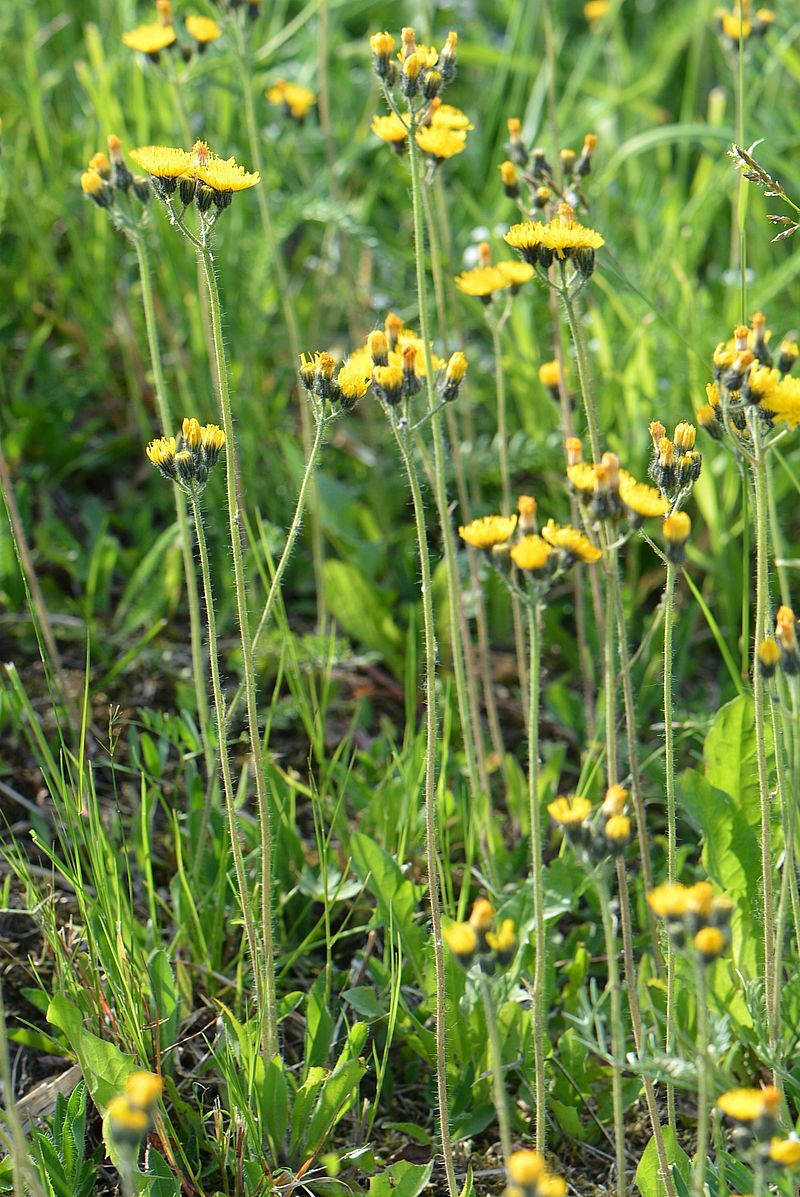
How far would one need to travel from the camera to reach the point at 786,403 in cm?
160

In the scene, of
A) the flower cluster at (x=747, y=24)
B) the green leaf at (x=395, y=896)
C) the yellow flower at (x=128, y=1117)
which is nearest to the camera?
the yellow flower at (x=128, y=1117)

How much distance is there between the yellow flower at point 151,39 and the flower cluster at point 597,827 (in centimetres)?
186

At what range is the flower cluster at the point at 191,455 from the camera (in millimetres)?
1644

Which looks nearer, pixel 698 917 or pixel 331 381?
pixel 698 917

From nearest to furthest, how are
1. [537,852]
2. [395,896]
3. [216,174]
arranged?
[537,852], [216,174], [395,896]

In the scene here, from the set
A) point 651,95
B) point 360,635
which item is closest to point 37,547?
point 360,635

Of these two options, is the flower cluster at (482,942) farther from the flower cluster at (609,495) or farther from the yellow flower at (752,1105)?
the flower cluster at (609,495)

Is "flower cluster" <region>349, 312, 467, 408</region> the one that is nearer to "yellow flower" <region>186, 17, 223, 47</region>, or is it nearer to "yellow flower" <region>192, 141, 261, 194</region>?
"yellow flower" <region>192, 141, 261, 194</region>

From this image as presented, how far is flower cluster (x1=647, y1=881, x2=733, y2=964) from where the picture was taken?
1.25 metres

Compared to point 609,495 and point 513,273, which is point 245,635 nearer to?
point 609,495

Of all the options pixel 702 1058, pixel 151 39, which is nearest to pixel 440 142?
pixel 151 39

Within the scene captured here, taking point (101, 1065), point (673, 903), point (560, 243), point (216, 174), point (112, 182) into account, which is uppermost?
point (112, 182)

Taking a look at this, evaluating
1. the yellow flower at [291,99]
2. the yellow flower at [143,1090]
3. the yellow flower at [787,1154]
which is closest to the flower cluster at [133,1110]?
the yellow flower at [143,1090]

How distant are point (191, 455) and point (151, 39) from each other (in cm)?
135
